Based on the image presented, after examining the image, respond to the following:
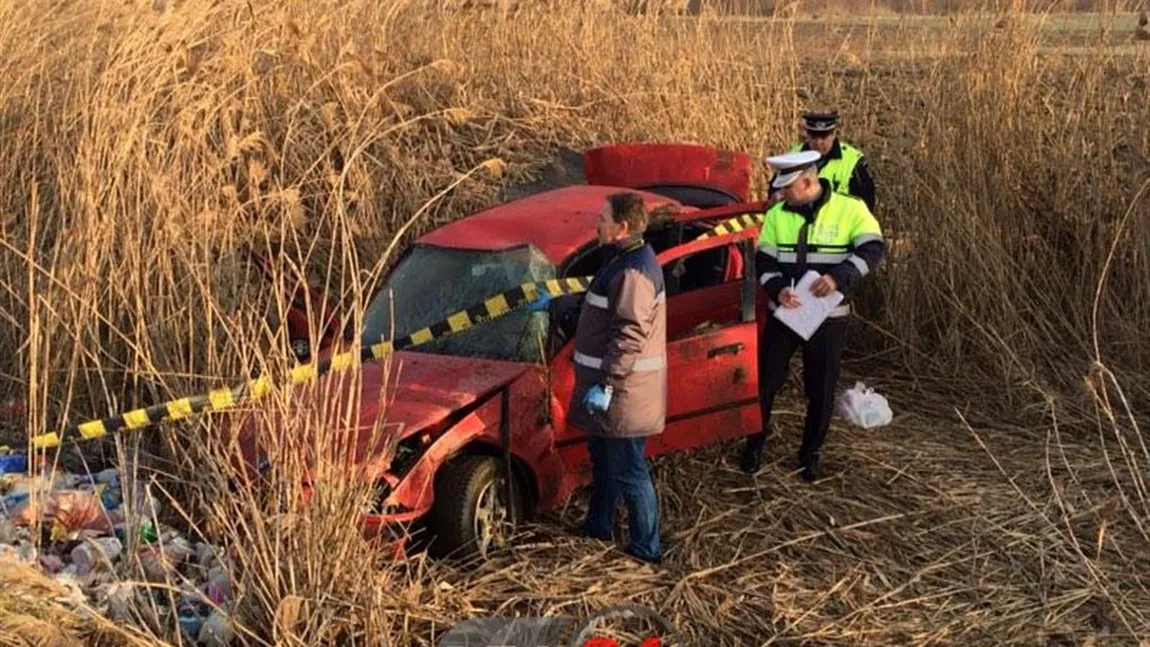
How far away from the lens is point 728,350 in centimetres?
585

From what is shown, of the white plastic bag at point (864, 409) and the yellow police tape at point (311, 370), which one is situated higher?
the yellow police tape at point (311, 370)

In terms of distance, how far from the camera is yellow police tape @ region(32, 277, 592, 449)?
14.2ft

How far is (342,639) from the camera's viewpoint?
4094 mm

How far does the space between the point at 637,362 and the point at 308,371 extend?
1334 millimetres

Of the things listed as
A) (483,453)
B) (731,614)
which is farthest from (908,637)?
(483,453)

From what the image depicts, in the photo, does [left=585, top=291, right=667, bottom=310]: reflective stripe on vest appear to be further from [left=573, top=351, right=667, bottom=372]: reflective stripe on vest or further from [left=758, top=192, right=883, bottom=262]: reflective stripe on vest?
[left=758, top=192, right=883, bottom=262]: reflective stripe on vest

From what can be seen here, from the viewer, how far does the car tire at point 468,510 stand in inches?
195

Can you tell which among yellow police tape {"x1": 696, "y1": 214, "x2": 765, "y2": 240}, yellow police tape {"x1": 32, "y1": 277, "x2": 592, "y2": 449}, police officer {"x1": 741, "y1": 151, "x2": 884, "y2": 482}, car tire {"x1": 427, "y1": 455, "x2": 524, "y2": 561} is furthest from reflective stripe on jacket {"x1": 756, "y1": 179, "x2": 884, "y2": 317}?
car tire {"x1": 427, "y1": 455, "x2": 524, "y2": 561}

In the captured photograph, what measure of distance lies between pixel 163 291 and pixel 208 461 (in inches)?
71.1

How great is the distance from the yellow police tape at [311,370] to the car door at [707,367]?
0.34m

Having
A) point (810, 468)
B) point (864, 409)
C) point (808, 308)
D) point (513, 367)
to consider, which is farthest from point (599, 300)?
point (864, 409)

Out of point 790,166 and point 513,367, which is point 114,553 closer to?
point 513,367

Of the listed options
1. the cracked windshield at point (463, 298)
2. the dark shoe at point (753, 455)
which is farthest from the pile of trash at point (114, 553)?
the dark shoe at point (753, 455)

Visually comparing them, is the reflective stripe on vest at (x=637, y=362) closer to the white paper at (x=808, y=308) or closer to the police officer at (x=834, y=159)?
the white paper at (x=808, y=308)
